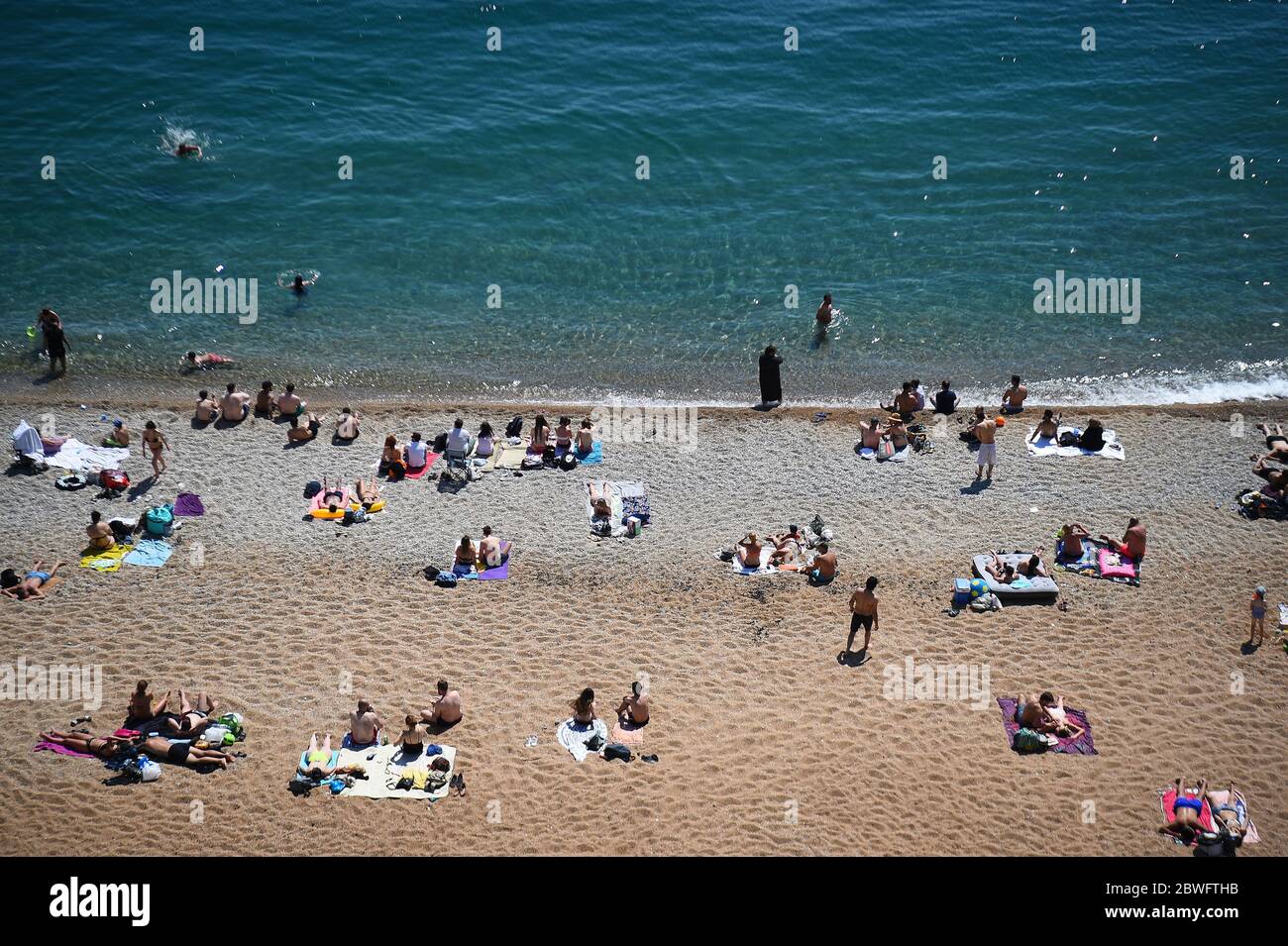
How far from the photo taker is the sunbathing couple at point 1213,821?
14.5 m

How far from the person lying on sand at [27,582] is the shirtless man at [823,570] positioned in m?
12.6

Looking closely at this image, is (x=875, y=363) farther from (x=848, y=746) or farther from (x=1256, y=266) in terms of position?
(x=848, y=746)

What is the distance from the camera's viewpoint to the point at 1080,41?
40.3 meters

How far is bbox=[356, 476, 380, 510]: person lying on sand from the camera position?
21453 mm

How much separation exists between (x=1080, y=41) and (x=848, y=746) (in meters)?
33.0

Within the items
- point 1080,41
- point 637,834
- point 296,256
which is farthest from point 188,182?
point 1080,41

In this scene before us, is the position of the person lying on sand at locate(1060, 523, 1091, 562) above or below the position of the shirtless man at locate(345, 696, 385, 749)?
above

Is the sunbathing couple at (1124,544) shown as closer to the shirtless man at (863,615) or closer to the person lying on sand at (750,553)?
the shirtless man at (863,615)

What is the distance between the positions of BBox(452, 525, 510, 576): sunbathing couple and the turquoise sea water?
822 cm

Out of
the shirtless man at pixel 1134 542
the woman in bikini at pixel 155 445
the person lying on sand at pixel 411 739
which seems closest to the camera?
the person lying on sand at pixel 411 739

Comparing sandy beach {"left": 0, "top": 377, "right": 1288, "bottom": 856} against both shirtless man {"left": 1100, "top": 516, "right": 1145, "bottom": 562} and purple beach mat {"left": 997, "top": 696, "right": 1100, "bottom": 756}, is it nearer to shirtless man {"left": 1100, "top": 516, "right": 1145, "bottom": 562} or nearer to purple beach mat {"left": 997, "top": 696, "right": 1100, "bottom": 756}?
purple beach mat {"left": 997, "top": 696, "right": 1100, "bottom": 756}

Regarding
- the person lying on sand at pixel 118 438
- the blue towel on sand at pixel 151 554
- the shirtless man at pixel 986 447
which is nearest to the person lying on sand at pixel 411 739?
the blue towel on sand at pixel 151 554

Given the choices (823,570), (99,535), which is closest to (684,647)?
(823,570)

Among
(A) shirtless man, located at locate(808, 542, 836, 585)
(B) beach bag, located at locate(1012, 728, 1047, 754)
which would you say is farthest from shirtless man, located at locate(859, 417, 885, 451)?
(B) beach bag, located at locate(1012, 728, 1047, 754)
